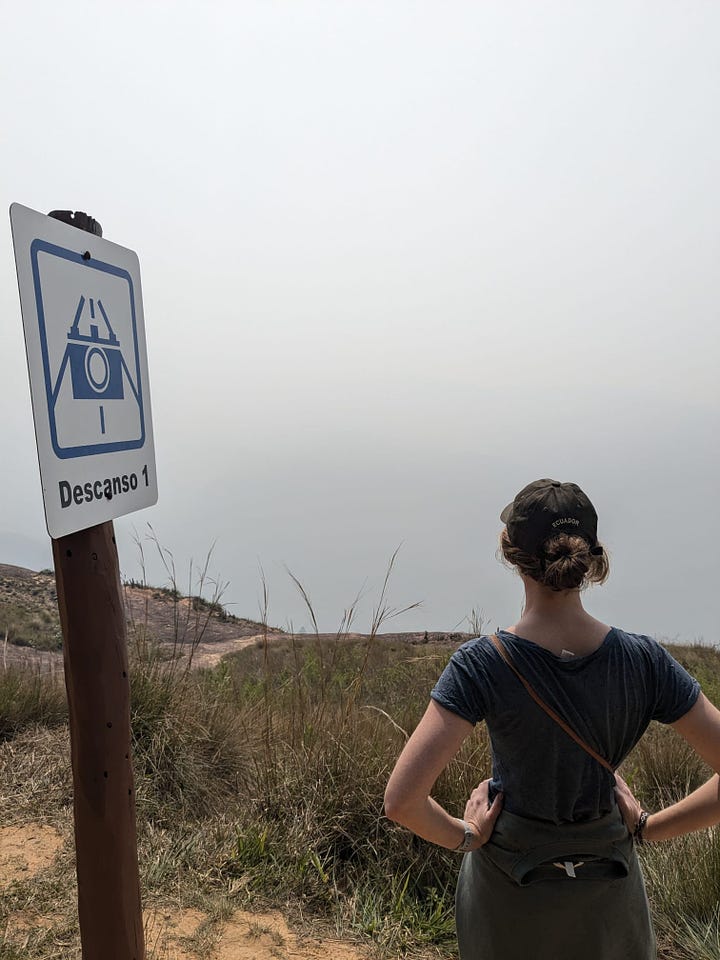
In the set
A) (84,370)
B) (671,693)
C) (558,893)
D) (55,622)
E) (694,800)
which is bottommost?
(55,622)

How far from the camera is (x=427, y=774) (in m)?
1.54

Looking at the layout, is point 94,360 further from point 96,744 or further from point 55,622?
point 55,622

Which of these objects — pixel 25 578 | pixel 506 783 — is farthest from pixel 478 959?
pixel 25 578

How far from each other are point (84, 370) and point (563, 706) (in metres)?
1.41

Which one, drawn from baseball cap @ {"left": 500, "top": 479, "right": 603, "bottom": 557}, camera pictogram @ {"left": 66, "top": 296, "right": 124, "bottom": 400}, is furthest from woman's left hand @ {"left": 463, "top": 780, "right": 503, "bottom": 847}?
camera pictogram @ {"left": 66, "top": 296, "right": 124, "bottom": 400}

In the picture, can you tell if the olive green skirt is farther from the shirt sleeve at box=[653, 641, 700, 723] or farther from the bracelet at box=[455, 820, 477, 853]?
the shirt sleeve at box=[653, 641, 700, 723]

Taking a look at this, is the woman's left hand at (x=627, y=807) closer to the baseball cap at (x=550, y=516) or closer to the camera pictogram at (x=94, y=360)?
the baseball cap at (x=550, y=516)

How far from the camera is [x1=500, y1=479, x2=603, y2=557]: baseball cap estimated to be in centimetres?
159

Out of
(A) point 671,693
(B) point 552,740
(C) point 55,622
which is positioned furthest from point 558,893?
(C) point 55,622

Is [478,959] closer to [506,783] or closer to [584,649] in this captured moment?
[506,783]

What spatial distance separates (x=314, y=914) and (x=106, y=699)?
2.03 meters

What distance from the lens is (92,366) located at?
78.0 inches

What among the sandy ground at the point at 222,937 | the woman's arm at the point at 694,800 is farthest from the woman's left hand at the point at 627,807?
the sandy ground at the point at 222,937

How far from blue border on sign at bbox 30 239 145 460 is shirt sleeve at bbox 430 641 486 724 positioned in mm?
1045
